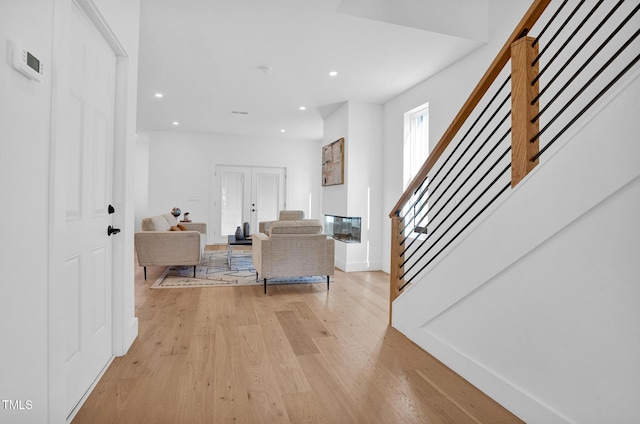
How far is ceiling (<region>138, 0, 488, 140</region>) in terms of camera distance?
2938 millimetres

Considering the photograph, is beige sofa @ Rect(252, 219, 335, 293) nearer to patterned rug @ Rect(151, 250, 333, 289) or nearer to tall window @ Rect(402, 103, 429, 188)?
patterned rug @ Rect(151, 250, 333, 289)

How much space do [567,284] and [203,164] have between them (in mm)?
7744

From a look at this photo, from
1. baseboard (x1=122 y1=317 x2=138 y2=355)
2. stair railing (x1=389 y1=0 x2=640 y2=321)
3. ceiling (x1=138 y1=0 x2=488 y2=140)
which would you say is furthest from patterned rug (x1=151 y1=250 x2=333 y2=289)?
ceiling (x1=138 y1=0 x2=488 y2=140)

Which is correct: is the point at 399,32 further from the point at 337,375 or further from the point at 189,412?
the point at 189,412

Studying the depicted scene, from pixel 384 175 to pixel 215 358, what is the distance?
12.8 feet

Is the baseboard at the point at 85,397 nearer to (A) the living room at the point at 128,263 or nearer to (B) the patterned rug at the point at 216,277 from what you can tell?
(A) the living room at the point at 128,263

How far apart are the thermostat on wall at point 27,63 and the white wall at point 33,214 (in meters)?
0.02

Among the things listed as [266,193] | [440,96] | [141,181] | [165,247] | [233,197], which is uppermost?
[440,96]

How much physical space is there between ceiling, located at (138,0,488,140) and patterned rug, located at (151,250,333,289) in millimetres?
2624

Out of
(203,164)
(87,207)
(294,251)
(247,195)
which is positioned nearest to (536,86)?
(87,207)

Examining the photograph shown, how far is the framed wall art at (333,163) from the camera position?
553cm

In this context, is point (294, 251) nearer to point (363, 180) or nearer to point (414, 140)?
point (363, 180)

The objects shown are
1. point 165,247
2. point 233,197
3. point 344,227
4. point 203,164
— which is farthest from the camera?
point 233,197

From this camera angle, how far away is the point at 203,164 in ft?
26.5
